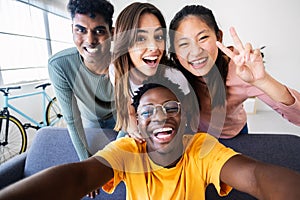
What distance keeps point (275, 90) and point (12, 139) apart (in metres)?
2.27

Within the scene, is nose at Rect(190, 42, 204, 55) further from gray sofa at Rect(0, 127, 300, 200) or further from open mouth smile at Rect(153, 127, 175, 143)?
gray sofa at Rect(0, 127, 300, 200)

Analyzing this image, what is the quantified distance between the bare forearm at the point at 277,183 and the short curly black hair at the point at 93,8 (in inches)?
24.8

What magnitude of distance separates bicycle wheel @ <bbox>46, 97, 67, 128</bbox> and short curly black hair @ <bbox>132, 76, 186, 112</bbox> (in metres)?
1.90

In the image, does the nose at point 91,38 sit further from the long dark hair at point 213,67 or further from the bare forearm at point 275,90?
the bare forearm at point 275,90

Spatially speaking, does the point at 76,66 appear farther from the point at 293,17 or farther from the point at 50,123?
the point at 293,17

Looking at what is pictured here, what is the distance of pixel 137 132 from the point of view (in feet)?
2.35

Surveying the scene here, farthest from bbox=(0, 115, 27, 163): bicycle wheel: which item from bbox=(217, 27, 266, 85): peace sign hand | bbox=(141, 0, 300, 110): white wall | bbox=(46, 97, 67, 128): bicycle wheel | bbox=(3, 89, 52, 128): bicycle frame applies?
bbox=(141, 0, 300, 110): white wall

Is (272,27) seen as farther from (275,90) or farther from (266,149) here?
(275,90)

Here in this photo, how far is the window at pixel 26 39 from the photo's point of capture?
2.02 metres

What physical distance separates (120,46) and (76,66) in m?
0.26

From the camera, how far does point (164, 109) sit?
65cm

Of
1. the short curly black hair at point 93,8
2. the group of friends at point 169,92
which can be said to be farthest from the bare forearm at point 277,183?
the short curly black hair at point 93,8

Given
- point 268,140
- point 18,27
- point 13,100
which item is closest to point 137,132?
point 268,140

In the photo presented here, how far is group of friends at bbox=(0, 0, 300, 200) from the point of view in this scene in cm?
60
